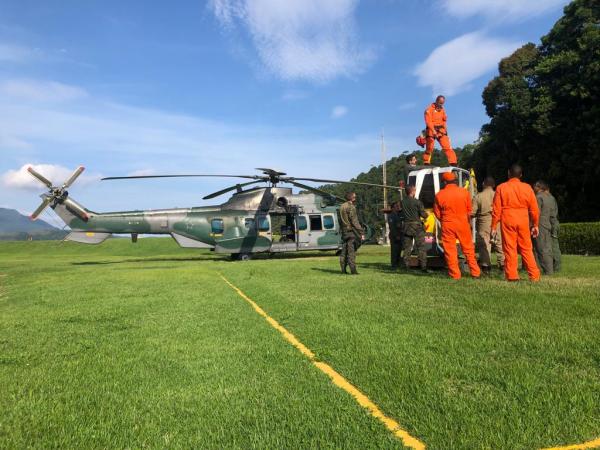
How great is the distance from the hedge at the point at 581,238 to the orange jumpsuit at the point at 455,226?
12.1 meters

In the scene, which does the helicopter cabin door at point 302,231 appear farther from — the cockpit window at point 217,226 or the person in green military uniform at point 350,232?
the person in green military uniform at point 350,232

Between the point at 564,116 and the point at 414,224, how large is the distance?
21564 millimetres

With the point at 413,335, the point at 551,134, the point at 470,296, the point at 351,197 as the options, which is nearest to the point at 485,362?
the point at 413,335

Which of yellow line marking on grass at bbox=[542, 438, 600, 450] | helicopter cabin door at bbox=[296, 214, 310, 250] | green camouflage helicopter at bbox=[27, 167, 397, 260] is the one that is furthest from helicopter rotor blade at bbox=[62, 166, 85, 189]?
yellow line marking on grass at bbox=[542, 438, 600, 450]

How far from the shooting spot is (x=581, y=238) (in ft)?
58.6

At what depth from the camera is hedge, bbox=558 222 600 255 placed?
1728cm

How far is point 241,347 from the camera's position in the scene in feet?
13.8

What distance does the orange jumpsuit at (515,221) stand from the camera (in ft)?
25.0

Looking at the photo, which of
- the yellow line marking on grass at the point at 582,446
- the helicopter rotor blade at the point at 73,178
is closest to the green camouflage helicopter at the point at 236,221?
the helicopter rotor blade at the point at 73,178

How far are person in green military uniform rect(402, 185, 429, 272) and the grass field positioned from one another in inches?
131

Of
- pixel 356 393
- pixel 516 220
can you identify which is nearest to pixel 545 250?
pixel 516 220

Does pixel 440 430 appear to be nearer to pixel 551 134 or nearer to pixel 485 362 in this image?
pixel 485 362

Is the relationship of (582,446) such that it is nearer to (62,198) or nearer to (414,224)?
(414,224)

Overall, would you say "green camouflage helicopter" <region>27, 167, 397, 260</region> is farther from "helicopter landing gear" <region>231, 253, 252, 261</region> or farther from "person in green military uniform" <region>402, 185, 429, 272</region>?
"person in green military uniform" <region>402, 185, 429, 272</region>
